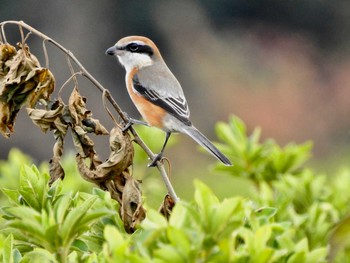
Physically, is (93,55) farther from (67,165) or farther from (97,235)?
(97,235)

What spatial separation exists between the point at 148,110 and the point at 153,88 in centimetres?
23

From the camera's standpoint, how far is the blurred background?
11961 millimetres

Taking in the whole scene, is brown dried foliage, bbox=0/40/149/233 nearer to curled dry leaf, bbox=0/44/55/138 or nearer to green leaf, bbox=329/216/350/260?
curled dry leaf, bbox=0/44/55/138

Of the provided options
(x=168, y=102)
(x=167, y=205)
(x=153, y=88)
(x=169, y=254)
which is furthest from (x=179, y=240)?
(x=153, y=88)

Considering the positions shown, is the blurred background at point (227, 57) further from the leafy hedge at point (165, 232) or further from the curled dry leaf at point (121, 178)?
the leafy hedge at point (165, 232)

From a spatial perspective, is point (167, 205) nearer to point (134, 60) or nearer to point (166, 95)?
point (166, 95)

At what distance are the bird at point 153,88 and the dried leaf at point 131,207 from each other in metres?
1.70

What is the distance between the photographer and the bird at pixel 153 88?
4379 mm

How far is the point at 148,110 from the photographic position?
444 centimetres

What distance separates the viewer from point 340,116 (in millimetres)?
12680

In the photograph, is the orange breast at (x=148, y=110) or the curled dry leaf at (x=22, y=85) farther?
the orange breast at (x=148, y=110)

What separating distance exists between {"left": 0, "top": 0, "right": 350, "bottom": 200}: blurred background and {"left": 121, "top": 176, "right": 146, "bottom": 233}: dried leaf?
823 cm

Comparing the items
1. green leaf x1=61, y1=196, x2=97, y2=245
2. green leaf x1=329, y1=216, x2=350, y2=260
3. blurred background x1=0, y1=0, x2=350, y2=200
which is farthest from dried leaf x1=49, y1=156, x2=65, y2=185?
blurred background x1=0, y1=0, x2=350, y2=200

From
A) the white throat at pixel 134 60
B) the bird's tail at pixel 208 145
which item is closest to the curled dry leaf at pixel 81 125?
the bird's tail at pixel 208 145
